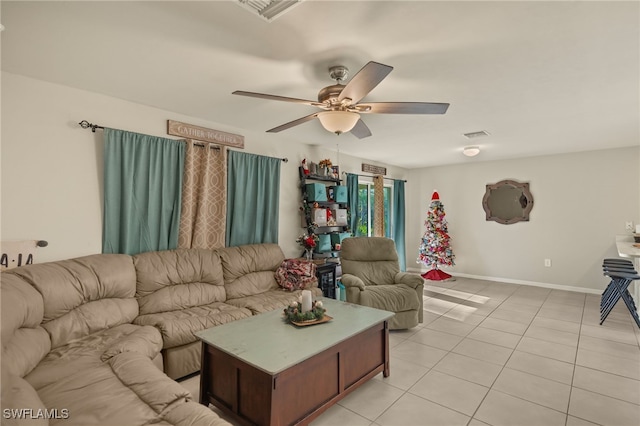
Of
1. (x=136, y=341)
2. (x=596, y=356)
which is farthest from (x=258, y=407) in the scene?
(x=596, y=356)

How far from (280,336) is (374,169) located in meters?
4.65

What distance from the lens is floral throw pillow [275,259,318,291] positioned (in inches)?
149

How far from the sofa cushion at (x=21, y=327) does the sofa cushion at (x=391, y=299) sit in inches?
109

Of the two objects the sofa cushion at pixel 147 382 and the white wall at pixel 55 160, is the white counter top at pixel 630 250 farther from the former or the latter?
the white wall at pixel 55 160

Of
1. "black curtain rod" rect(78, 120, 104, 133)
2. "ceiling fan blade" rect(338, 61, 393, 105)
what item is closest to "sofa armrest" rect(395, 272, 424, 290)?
"ceiling fan blade" rect(338, 61, 393, 105)

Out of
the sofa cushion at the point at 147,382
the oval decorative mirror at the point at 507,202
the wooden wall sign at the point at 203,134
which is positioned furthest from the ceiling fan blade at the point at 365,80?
the oval decorative mirror at the point at 507,202

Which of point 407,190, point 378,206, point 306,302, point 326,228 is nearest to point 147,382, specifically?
point 306,302

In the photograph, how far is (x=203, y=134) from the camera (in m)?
3.59

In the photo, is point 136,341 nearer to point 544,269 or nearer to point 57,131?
point 57,131

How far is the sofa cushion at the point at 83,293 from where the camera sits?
2174 mm

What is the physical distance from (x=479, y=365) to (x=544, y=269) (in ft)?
12.9

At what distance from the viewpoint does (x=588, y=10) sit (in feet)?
5.50

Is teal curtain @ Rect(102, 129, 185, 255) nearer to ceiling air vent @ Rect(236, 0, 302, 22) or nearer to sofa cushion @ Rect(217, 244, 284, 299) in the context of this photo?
sofa cushion @ Rect(217, 244, 284, 299)

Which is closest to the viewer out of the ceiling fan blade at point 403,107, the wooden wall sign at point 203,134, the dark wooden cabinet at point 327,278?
the ceiling fan blade at point 403,107
